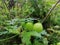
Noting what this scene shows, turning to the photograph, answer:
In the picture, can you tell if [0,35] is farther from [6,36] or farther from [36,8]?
[36,8]

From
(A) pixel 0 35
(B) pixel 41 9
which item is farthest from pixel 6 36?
(B) pixel 41 9

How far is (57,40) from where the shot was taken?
2.39 feet

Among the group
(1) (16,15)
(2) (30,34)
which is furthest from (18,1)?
(2) (30,34)

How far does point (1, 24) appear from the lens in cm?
72

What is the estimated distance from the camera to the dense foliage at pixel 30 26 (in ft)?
2.13

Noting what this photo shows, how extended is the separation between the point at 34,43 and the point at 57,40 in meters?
0.12

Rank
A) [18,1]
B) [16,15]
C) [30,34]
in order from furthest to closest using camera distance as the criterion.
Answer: [18,1]
[16,15]
[30,34]

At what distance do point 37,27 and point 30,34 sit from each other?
4cm

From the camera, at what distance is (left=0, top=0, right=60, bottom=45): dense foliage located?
2.13 feet

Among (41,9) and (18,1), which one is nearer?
(41,9)

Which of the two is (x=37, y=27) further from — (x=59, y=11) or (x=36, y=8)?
(x=59, y=11)

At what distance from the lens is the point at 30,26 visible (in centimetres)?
65

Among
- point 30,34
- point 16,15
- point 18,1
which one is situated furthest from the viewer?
point 18,1

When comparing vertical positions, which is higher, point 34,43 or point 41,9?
point 41,9
